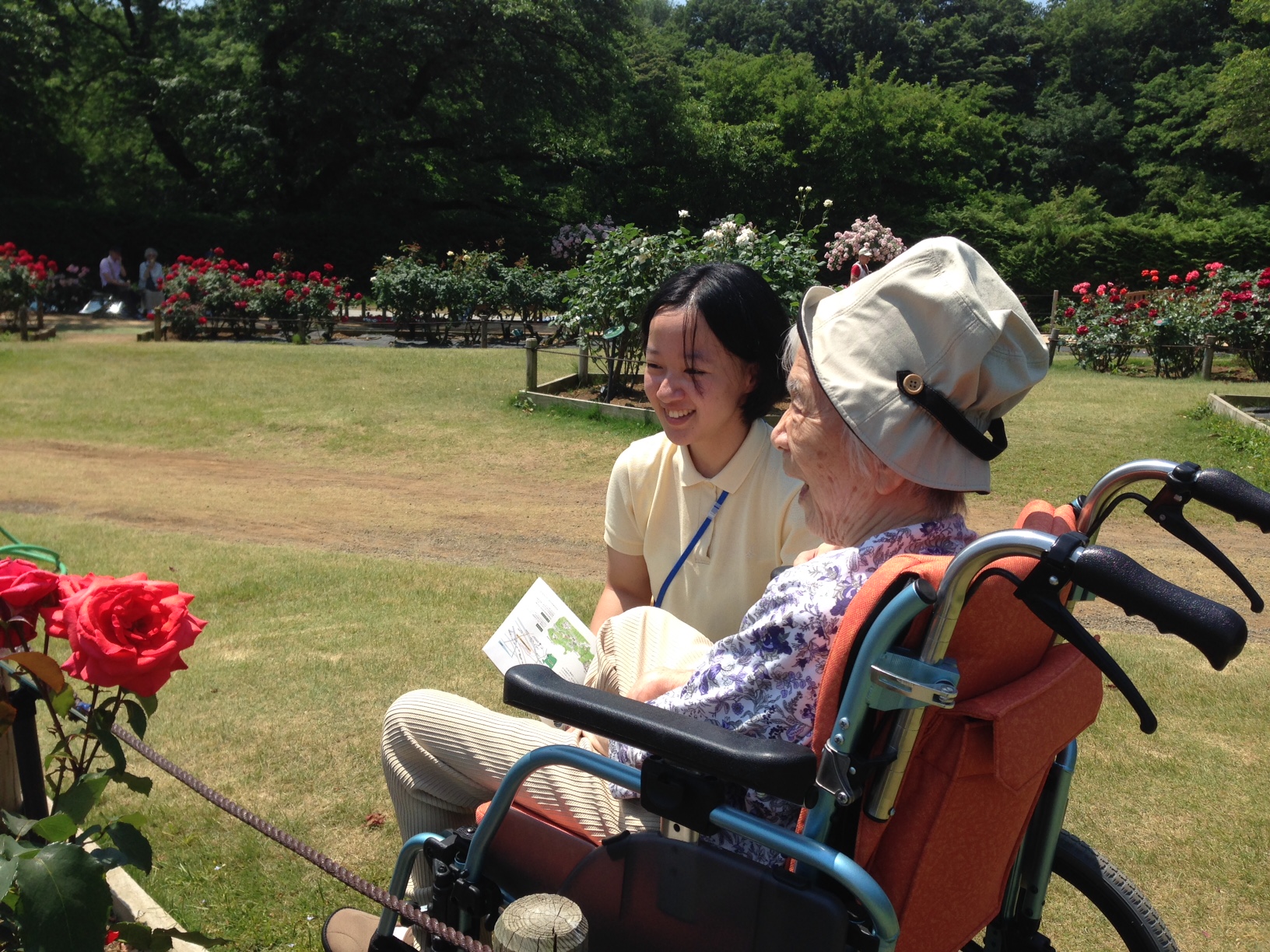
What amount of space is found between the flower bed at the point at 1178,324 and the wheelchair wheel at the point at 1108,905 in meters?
14.4

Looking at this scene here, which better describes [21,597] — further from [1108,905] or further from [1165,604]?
[1108,905]

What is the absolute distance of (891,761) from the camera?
1.62 metres

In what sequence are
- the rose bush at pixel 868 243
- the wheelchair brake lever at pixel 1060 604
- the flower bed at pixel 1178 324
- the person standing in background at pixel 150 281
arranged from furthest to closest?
the person standing in background at pixel 150 281, the flower bed at pixel 1178 324, the rose bush at pixel 868 243, the wheelchair brake lever at pixel 1060 604

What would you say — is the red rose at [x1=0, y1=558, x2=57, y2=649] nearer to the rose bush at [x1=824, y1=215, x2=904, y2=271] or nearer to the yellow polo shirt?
the yellow polo shirt

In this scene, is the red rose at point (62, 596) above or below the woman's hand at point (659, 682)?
above

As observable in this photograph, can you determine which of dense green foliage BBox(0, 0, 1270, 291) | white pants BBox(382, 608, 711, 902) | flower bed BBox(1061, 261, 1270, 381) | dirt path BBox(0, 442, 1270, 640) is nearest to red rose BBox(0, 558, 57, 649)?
white pants BBox(382, 608, 711, 902)

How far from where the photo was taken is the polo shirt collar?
2.96m

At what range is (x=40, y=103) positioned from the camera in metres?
27.7

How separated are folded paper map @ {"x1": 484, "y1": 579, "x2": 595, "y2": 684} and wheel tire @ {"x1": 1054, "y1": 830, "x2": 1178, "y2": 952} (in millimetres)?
1187

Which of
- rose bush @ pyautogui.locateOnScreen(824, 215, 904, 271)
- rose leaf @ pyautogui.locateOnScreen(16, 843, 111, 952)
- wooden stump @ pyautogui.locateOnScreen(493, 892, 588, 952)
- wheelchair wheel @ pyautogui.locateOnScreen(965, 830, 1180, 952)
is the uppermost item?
rose bush @ pyautogui.locateOnScreen(824, 215, 904, 271)

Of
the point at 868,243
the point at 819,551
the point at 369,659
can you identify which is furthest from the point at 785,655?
the point at 868,243

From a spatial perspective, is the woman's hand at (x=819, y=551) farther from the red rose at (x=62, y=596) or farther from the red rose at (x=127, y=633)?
the red rose at (x=62, y=596)

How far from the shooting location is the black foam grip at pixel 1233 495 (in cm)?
172

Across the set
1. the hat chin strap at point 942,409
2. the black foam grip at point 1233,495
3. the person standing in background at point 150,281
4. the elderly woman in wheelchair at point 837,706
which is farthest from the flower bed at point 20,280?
the black foam grip at point 1233,495
